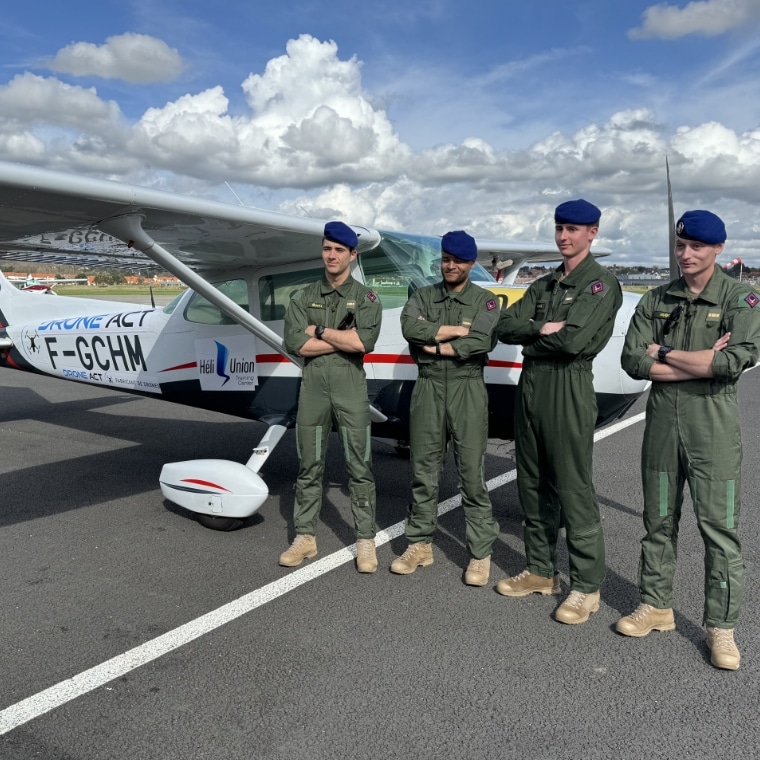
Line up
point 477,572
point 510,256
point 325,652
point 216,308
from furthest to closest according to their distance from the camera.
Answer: point 510,256, point 216,308, point 477,572, point 325,652

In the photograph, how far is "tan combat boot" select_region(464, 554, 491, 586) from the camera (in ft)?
12.0

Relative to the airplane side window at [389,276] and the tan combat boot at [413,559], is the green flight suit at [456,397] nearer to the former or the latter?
the tan combat boot at [413,559]

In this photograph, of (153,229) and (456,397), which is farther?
(153,229)

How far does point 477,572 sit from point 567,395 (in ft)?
3.77

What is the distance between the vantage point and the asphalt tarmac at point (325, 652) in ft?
7.85

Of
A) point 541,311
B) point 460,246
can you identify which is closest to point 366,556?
point 541,311

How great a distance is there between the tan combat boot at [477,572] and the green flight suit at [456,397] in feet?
0.12

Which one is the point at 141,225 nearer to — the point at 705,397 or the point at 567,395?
the point at 567,395

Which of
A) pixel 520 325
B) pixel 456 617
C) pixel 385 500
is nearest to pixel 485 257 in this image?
pixel 385 500

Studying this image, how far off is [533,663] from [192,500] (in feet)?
8.54

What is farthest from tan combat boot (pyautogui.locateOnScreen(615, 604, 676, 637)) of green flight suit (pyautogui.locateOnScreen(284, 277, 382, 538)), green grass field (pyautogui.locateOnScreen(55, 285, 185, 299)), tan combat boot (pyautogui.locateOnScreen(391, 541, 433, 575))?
green grass field (pyautogui.locateOnScreen(55, 285, 185, 299))

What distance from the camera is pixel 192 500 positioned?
180 inches

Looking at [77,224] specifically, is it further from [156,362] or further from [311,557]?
[311,557]

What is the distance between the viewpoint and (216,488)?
4.50 meters
